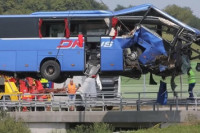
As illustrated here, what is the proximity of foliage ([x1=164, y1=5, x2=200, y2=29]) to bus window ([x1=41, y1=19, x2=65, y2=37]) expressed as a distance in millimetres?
32890

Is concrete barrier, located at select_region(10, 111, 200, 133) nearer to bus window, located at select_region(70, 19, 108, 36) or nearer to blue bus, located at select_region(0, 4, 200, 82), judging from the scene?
blue bus, located at select_region(0, 4, 200, 82)

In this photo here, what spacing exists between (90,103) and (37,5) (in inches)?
1307

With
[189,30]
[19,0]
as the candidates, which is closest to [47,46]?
[189,30]

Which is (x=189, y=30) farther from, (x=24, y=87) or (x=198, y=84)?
(x=198, y=84)

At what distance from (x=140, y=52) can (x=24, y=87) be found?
13833 millimetres

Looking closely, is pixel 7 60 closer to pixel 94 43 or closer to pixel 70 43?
pixel 70 43

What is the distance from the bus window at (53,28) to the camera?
22.3 metres

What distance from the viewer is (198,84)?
3659 cm

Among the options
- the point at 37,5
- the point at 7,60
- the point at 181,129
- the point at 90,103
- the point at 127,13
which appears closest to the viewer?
the point at 127,13

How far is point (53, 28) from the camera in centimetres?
2280

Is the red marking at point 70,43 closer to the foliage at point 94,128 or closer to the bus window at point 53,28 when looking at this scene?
the bus window at point 53,28

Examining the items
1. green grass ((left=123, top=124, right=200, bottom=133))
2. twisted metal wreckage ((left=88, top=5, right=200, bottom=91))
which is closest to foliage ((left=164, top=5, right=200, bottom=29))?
green grass ((left=123, top=124, right=200, bottom=133))

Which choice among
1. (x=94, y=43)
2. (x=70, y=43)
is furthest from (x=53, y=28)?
(x=94, y=43)

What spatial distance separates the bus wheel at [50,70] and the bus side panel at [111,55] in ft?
6.27
